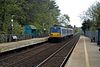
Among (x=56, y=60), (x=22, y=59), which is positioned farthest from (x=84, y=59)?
(x=22, y=59)

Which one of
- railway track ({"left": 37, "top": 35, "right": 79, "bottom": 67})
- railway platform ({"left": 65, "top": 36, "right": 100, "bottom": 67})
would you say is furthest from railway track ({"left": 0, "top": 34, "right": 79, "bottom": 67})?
railway platform ({"left": 65, "top": 36, "right": 100, "bottom": 67})

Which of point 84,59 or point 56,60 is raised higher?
point 84,59

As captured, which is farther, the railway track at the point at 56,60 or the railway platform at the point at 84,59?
the railway track at the point at 56,60

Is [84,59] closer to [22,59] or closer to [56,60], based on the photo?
[56,60]

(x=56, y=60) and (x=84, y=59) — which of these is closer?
(x=84, y=59)

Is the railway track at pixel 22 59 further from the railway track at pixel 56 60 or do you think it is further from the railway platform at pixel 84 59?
the railway platform at pixel 84 59

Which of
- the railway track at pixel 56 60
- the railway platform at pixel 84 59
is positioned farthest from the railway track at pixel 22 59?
the railway platform at pixel 84 59

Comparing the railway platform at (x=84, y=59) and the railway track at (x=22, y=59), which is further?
the railway track at (x=22, y=59)

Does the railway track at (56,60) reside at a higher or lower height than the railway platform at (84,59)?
lower

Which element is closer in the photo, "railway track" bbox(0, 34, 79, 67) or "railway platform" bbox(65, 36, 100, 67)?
"railway platform" bbox(65, 36, 100, 67)

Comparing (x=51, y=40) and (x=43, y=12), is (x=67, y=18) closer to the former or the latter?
(x=43, y=12)

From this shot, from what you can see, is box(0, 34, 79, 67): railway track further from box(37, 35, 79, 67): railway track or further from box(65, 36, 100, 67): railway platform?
box(65, 36, 100, 67): railway platform

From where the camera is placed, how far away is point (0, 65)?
20.1 metres

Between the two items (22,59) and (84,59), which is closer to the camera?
(84,59)
